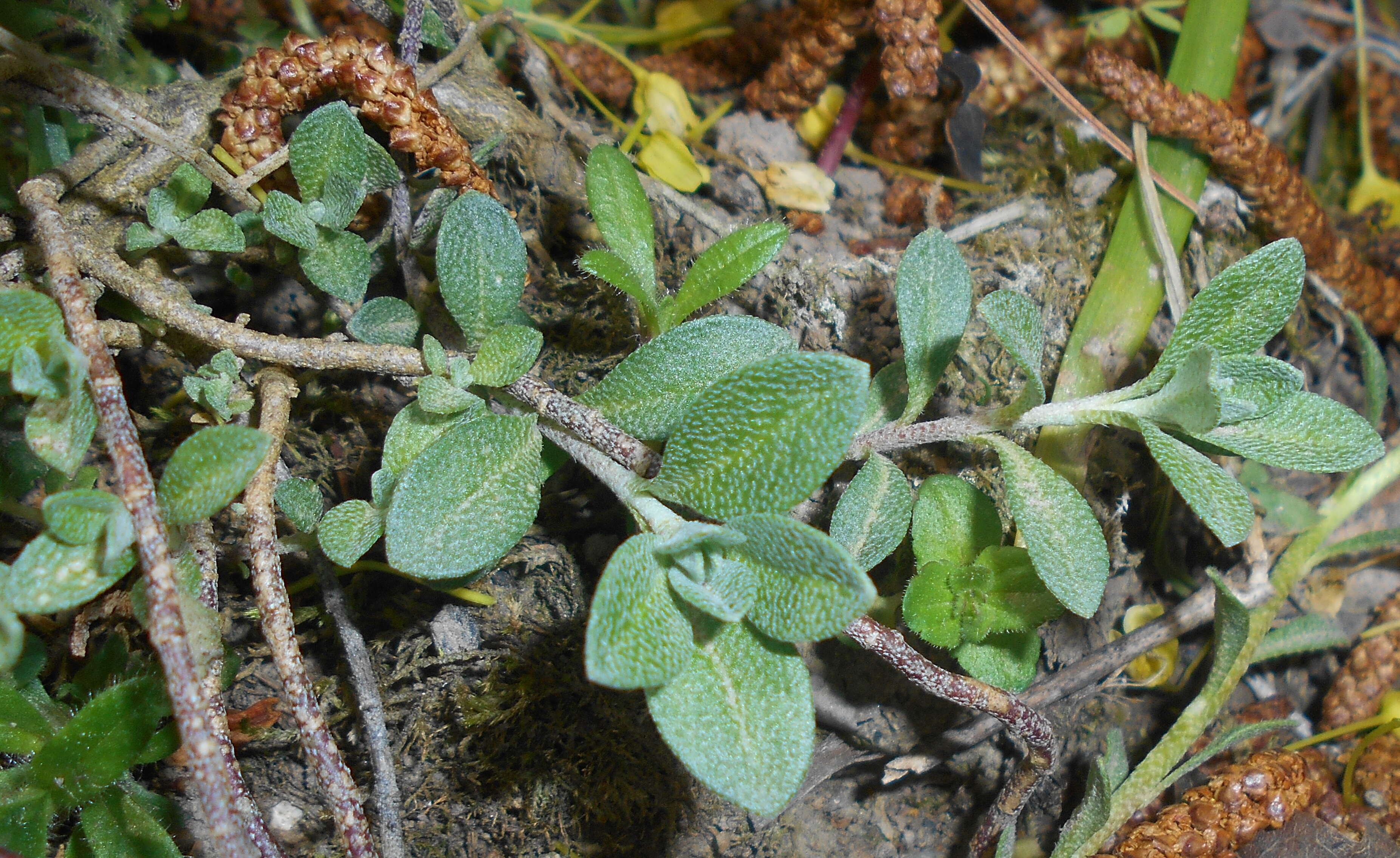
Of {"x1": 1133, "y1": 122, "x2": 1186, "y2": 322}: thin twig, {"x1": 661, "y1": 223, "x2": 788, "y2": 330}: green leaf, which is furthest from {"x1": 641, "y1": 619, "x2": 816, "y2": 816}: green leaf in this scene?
{"x1": 1133, "y1": 122, "x2": 1186, "y2": 322}: thin twig

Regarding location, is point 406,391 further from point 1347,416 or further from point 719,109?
point 1347,416

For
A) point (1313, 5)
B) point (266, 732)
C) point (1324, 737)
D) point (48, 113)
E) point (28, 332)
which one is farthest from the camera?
point (1313, 5)

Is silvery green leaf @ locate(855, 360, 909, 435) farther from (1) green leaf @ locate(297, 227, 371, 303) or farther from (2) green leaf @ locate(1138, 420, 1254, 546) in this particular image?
(1) green leaf @ locate(297, 227, 371, 303)

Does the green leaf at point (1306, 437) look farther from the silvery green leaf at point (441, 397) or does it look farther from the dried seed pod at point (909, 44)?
the silvery green leaf at point (441, 397)

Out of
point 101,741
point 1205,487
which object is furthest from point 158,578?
point 1205,487

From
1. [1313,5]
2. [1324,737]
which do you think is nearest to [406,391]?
[1324,737]

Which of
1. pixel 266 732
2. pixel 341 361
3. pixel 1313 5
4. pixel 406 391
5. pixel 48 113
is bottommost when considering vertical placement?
pixel 266 732
